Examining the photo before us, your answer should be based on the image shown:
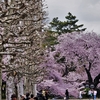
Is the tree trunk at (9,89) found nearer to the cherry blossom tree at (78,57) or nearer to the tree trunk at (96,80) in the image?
the cherry blossom tree at (78,57)

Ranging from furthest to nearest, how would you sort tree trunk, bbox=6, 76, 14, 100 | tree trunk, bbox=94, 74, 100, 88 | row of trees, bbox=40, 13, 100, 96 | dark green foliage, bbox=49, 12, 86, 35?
1. dark green foliage, bbox=49, 12, 86, 35
2. tree trunk, bbox=94, 74, 100, 88
3. row of trees, bbox=40, 13, 100, 96
4. tree trunk, bbox=6, 76, 14, 100

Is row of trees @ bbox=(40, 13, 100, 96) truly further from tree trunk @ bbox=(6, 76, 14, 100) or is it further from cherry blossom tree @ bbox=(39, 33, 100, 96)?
tree trunk @ bbox=(6, 76, 14, 100)

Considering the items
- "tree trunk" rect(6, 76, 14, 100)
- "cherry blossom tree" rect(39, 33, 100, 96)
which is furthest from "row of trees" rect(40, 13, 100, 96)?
"tree trunk" rect(6, 76, 14, 100)

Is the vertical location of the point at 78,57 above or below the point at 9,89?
above

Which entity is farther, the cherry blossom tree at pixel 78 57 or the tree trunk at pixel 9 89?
the cherry blossom tree at pixel 78 57

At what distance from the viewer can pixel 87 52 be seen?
2333 inches

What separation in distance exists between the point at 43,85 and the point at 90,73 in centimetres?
1150

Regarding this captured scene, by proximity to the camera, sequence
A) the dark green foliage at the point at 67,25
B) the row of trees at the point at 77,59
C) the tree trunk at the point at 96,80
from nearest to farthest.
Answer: the row of trees at the point at 77,59
the tree trunk at the point at 96,80
the dark green foliage at the point at 67,25

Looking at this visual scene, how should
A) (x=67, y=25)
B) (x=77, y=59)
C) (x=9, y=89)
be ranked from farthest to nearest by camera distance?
(x=67, y=25) < (x=77, y=59) < (x=9, y=89)

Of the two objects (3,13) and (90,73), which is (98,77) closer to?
(90,73)

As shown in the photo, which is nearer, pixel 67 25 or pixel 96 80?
pixel 96 80

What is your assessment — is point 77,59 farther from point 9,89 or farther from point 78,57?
point 9,89

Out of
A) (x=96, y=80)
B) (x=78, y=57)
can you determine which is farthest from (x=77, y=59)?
(x=96, y=80)

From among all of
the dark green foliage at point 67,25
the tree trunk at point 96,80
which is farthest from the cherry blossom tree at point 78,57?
the dark green foliage at point 67,25
